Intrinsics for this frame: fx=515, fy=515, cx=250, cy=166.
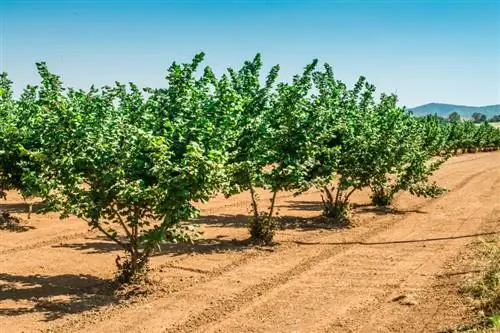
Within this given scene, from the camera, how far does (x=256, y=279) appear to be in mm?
11930

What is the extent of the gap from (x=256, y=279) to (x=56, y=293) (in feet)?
14.4

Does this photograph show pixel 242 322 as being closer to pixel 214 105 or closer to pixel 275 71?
pixel 214 105

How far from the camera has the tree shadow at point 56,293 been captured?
33.0ft

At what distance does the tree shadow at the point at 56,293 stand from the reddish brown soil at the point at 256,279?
0.02 m

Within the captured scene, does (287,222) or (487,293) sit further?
(287,222)

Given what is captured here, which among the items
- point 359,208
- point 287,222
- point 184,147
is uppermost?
point 184,147

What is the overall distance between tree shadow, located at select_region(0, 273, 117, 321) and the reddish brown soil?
22 millimetres

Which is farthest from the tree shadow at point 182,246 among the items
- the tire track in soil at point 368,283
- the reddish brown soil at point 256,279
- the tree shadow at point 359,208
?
the tree shadow at point 359,208

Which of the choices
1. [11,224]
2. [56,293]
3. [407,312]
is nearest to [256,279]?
[407,312]

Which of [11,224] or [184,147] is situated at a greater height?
[184,147]

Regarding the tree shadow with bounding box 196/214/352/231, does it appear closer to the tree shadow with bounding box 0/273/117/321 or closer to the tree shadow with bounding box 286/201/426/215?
the tree shadow with bounding box 286/201/426/215

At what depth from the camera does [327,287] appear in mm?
11234

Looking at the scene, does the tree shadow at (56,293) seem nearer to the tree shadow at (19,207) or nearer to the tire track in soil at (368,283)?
the tire track in soil at (368,283)

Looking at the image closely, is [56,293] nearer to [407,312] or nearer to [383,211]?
[407,312]
